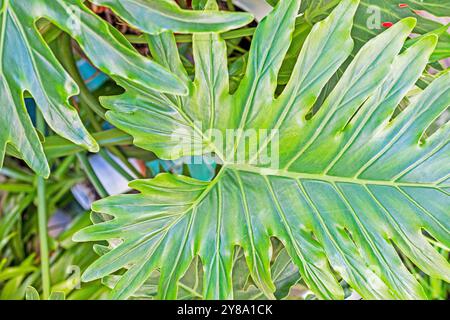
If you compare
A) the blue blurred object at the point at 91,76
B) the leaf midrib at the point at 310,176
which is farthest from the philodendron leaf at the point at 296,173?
the blue blurred object at the point at 91,76

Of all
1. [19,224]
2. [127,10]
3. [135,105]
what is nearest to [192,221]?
[135,105]

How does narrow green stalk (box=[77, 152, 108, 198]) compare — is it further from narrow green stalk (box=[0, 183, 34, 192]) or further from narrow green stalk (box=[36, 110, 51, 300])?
narrow green stalk (box=[0, 183, 34, 192])

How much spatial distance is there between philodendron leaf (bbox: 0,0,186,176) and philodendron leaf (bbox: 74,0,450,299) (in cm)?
8

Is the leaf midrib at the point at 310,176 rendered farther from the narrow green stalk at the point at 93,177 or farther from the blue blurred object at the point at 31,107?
the blue blurred object at the point at 31,107

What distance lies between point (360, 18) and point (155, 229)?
360 millimetres

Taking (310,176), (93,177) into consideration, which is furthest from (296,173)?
(93,177)

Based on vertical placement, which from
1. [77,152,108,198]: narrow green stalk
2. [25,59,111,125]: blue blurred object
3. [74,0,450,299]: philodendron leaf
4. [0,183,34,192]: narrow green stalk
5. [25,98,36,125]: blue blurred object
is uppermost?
[25,59,111,125]: blue blurred object

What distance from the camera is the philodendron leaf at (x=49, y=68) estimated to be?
0.48 m

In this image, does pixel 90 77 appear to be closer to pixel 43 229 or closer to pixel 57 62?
pixel 43 229

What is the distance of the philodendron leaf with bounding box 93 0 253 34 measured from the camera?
0.47 meters

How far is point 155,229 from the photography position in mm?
599

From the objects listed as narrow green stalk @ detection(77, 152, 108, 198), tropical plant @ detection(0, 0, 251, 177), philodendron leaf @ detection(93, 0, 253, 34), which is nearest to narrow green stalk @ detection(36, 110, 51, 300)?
narrow green stalk @ detection(77, 152, 108, 198)

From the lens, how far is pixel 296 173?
62 cm

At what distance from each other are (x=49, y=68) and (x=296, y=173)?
0.31 m
